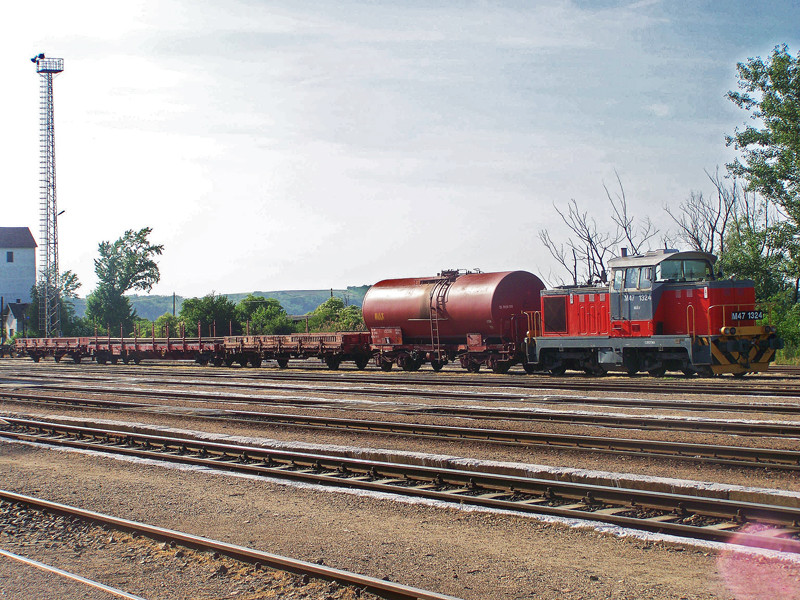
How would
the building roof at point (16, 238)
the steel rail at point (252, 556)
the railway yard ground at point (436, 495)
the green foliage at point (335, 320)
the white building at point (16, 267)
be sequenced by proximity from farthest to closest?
the building roof at point (16, 238), the white building at point (16, 267), the green foliage at point (335, 320), the railway yard ground at point (436, 495), the steel rail at point (252, 556)

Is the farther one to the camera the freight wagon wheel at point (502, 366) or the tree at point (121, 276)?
the tree at point (121, 276)

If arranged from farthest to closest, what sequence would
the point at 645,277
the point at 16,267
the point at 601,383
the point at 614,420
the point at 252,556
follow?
the point at 16,267, the point at 645,277, the point at 601,383, the point at 614,420, the point at 252,556

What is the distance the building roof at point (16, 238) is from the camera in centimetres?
10635

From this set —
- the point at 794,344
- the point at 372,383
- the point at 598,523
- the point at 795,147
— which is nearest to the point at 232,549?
the point at 598,523

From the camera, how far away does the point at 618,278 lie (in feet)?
76.6

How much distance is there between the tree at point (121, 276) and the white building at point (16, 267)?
31.7 ft

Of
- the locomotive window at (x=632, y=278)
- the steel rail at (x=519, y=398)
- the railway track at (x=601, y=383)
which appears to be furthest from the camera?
the locomotive window at (x=632, y=278)

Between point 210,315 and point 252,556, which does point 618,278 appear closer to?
point 252,556

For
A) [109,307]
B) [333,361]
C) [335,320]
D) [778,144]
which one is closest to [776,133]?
[778,144]

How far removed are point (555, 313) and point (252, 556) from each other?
1971cm

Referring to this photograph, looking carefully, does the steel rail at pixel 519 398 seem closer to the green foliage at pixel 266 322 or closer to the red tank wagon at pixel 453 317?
the red tank wagon at pixel 453 317

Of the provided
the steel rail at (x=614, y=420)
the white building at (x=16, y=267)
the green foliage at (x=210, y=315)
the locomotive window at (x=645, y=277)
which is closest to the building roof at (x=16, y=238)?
the white building at (x=16, y=267)

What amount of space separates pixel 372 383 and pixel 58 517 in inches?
688

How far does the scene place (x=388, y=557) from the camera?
7.09 metres
